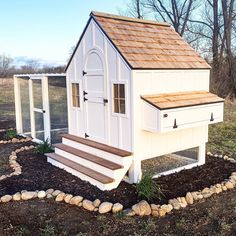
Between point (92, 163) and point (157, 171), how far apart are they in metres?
1.33

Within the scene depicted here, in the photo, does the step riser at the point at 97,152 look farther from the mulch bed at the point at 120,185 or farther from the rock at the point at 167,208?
the rock at the point at 167,208

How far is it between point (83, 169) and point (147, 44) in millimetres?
2524

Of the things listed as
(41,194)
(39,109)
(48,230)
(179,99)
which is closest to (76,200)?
(41,194)

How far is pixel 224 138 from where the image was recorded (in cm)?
842

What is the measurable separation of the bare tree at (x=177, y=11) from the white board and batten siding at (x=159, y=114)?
14.4m

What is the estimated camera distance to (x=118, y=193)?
4684 millimetres

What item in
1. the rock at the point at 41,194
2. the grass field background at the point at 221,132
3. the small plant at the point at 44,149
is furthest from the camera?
the grass field background at the point at 221,132

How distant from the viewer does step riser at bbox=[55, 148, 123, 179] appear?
482cm

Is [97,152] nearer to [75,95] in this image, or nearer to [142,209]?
[75,95]

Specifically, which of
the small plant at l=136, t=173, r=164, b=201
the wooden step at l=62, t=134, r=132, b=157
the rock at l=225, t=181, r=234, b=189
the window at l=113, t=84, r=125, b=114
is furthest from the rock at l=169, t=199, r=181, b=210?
the window at l=113, t=84, r=125, b=114

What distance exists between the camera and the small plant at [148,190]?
4.50 meters

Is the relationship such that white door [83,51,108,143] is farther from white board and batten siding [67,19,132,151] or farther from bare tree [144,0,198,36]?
bare tree [144,0,198,36]


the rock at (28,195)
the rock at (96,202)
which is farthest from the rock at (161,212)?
the rock at (28,195)

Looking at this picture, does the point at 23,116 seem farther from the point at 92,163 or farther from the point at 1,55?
the point at 1,55
